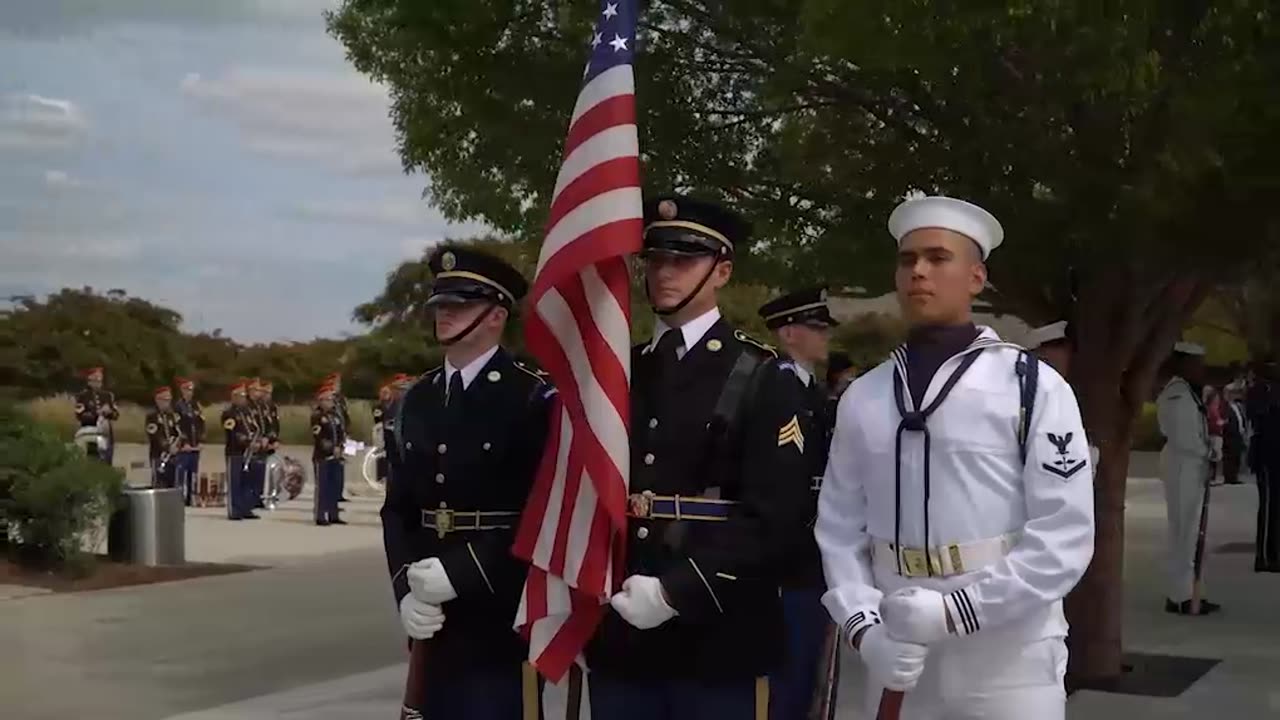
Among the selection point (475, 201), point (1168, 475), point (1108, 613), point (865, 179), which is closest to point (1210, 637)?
point (1168, 475)

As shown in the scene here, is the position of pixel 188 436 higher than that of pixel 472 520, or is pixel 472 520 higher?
pixel 188 436

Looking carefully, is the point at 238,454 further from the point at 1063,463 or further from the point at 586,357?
the point at 1063,463

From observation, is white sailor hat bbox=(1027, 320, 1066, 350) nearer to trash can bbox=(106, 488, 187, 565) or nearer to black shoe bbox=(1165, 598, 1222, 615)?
black shoe bbox=(1165, 598, 1222, 615)

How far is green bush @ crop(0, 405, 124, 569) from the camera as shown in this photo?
12750mm

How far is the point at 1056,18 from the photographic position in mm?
5316

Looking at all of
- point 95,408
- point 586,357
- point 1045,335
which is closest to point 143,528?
point 95,408

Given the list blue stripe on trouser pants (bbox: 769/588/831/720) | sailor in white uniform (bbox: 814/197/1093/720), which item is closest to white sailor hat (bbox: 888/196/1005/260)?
sailor in white uniform (bbox: 814/197/1093/720)

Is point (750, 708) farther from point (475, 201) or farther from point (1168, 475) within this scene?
point (1168, 475)

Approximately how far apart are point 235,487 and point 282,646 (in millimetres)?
10265

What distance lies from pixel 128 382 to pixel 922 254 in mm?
54914

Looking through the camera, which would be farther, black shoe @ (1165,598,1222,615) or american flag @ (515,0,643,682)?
black shoe @ (1165,598,1222,615)

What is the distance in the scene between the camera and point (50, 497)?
1265 cm

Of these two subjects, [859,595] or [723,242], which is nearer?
[859,595]

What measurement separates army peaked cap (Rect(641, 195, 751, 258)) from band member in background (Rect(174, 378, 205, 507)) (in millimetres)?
17365
